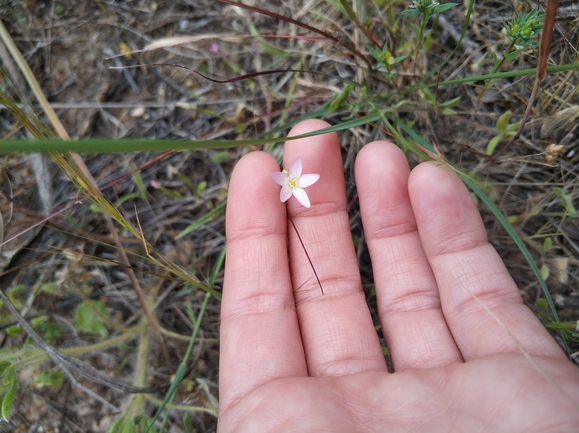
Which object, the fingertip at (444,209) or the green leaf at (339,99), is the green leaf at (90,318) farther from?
the fingertip at (444,209)

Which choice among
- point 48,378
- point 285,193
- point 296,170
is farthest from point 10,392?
point 296,170

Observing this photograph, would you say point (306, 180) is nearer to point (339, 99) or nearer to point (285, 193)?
point (285, 193)

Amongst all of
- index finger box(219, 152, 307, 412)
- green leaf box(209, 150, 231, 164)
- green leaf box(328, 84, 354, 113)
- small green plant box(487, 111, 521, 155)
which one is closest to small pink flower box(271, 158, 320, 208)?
index finger box(219, 152, 307, 412)

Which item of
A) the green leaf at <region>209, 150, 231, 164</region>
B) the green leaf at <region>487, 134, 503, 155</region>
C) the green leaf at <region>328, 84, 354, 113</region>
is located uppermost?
the green leaf at <region>328, 84, 354, 113</region>

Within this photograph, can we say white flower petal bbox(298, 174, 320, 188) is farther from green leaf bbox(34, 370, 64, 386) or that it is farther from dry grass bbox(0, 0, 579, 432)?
green leaf bbox(34, 370, 64, 386)

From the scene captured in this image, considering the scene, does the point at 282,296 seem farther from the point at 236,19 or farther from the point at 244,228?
the point at 236,19
